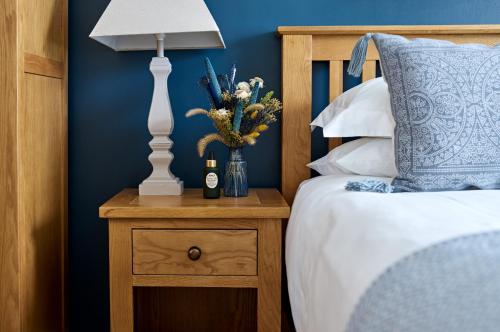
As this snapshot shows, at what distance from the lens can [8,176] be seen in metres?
1.52

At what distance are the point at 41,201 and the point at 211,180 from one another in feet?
1.70

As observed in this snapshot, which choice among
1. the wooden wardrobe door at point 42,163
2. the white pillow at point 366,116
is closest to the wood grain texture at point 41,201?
the wooden wardrobe door at point 42,163

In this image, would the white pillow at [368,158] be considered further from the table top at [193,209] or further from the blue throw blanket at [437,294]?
the blue throw blanket at [437,294]

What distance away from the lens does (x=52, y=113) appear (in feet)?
5.88

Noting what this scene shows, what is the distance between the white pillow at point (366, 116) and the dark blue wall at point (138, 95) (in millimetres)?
309

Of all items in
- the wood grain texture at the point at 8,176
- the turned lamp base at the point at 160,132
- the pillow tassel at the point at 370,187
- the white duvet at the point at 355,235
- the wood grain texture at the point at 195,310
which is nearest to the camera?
the white duvet at the point at 355,235

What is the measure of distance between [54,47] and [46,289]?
76 centimetres

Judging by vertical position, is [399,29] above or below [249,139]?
above

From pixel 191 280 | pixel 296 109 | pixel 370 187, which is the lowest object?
pixel 191 280

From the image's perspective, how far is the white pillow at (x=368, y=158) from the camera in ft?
5.15

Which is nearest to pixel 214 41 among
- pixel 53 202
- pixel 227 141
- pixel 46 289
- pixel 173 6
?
pixel 173 6

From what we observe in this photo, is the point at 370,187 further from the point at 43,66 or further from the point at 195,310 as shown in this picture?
the point at 43,66

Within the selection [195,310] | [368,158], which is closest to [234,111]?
[368,158]

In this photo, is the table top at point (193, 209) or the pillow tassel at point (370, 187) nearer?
the pillow tassel at point (370, 187)
